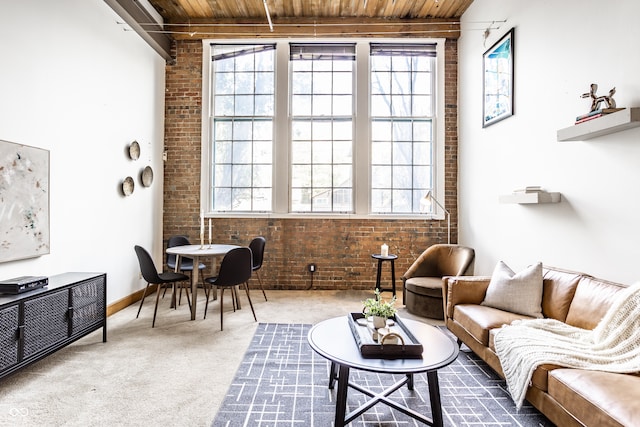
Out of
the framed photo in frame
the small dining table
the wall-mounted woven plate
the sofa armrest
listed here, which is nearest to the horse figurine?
the framed photo in frame

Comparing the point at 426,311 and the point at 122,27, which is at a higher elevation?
the point at 122,27

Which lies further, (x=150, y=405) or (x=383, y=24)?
(x=383, y=24)

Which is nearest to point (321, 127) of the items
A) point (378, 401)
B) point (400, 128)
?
point (400, 128)

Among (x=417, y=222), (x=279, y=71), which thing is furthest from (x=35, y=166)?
(x=417, y=222)

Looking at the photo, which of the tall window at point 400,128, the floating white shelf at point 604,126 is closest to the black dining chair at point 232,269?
the tall window at point 400,128

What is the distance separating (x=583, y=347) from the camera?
6.63 feet

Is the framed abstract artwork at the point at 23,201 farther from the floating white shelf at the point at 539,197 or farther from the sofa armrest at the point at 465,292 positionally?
the floating white shelf at the point at 539,197

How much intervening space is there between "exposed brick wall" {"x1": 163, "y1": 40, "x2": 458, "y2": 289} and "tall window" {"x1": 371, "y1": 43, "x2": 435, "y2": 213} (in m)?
0.27

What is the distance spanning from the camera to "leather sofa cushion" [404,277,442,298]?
3.78 m

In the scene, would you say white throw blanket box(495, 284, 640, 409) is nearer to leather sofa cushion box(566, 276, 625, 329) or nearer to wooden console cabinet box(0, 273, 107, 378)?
leather sofa cushion box(566, 276, 625, 329)

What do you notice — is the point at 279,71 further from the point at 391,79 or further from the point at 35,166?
the point at 35,166

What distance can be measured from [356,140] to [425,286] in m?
2.46

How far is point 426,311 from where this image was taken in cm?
383

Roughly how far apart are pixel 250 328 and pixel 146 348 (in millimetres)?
962
